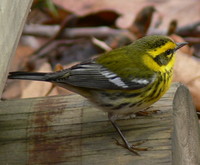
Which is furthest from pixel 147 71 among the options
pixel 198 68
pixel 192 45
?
pixel 192 45

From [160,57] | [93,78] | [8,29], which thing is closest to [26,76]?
[8,29]

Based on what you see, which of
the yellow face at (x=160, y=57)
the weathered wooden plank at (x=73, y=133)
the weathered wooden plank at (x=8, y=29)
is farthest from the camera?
the yellow face at (x=160, y=57)

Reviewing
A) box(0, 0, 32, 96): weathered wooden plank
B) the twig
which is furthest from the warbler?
the twig

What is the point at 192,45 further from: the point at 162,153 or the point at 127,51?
the point at 162,153

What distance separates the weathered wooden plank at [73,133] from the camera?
3.09m

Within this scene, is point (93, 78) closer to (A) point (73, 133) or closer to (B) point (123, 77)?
(B) point (123, 77)

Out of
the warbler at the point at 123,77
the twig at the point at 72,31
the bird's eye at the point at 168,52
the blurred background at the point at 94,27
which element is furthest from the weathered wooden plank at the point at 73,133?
the twig at the point at 72,31

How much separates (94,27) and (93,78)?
3129 mm

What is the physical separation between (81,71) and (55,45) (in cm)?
303

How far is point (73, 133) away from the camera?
3.27m

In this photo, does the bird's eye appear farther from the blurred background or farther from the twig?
the twig

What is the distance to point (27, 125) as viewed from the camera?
11.1 feet

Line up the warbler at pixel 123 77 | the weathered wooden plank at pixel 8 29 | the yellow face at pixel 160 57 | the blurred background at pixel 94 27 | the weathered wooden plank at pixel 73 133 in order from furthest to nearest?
1. the blurred background at pixel 94 27
2. the yellow face at pixel 160 57
3. the warbler at pixel 123 77
4. the weathered wooden plank at pixel 8 29
5. the weathered wooden plank at pixel 73 133

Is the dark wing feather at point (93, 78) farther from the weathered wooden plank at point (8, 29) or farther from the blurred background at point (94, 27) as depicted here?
the blurred background at point (94, 27)
